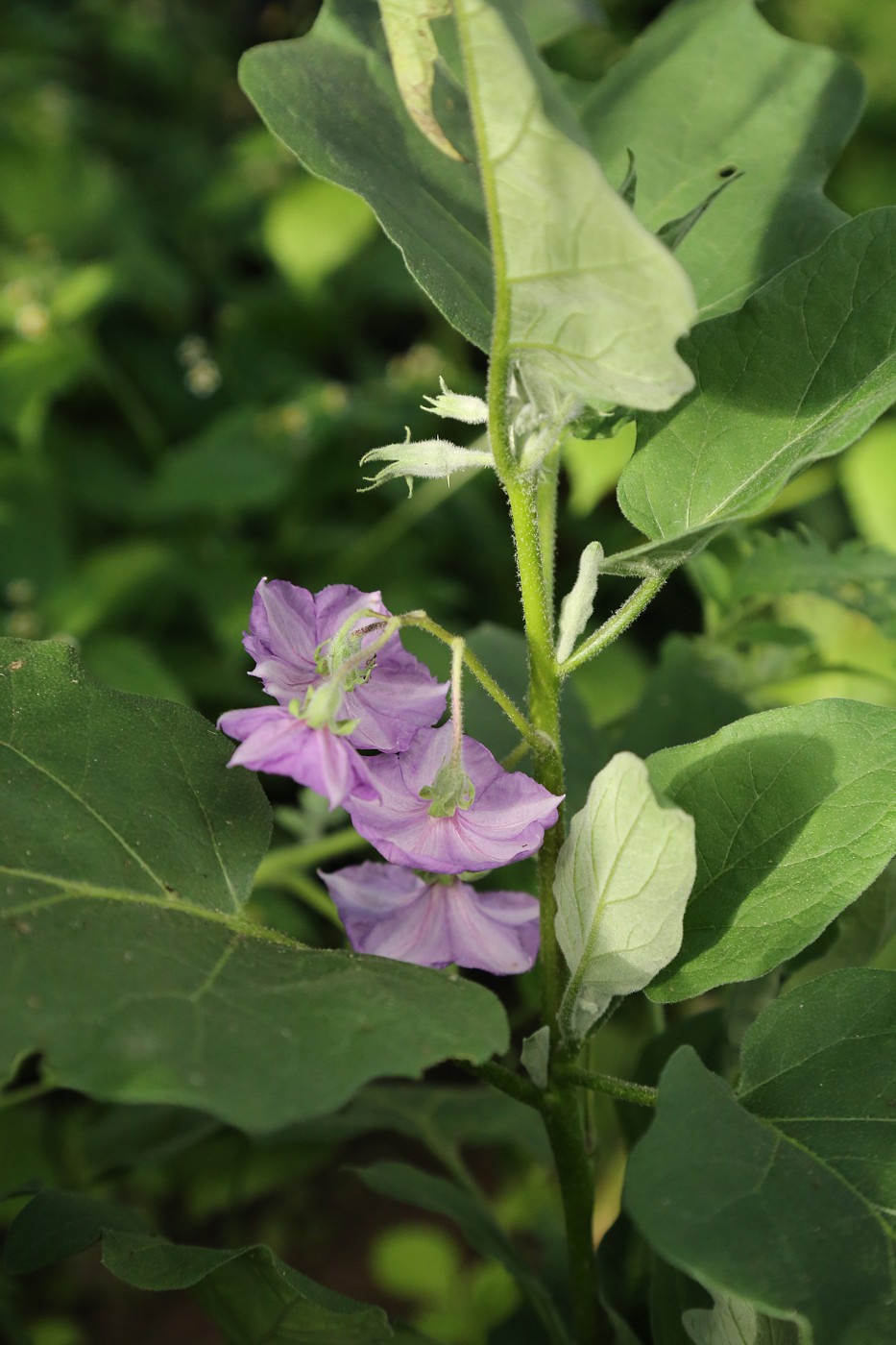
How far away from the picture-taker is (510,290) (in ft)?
1.61

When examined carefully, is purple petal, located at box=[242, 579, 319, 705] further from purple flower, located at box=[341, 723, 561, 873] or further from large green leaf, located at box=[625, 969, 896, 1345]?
large green leaf, located at box=[625, 969, 896, 1345]

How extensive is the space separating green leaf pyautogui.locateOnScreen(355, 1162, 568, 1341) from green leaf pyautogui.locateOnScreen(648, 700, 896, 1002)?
272 mm

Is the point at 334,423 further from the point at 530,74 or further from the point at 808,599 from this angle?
the point at 530,74

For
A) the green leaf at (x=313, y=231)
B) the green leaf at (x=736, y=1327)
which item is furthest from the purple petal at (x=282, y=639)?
the green leaf at (x=313, y=231)

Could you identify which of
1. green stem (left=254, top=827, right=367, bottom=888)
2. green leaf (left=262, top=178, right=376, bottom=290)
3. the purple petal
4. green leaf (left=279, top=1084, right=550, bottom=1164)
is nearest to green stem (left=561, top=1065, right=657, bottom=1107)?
the purple petal

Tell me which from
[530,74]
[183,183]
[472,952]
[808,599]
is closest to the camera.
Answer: [530,74]

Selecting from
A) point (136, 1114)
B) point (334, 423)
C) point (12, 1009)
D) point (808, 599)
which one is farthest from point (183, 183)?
point (12, 1009)

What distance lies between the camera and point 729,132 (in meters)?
0.74

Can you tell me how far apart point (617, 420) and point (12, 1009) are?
15.2 inches

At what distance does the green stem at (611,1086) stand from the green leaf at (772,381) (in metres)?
0.26

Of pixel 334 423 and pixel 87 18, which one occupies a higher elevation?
pixel 87 18

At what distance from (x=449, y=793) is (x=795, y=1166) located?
0.21 meters

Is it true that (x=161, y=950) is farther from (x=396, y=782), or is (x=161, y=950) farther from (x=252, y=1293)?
(x=252, y=1293)

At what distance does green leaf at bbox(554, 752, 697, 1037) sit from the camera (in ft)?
1.66
